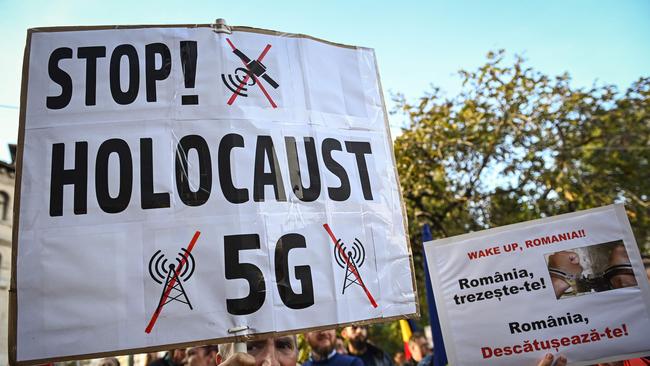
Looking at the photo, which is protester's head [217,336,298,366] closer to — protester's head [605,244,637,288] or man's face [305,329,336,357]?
man's face [305,329,336,357]

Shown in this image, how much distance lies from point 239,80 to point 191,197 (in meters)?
0.64

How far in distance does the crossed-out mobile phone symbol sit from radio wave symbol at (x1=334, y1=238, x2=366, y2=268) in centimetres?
76

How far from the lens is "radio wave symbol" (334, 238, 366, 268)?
7.23 feet

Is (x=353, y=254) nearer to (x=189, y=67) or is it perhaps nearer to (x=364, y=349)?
(x=189, y=67)

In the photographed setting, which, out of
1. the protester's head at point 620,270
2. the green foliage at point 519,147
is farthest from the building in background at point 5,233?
the protester's head at point 620,270

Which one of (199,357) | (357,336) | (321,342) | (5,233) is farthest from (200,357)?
(5,233)

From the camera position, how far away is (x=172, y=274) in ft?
6.50

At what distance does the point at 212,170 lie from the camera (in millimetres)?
2141

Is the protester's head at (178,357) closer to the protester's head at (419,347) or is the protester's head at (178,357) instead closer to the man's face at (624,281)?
the protester's head at (419,347)

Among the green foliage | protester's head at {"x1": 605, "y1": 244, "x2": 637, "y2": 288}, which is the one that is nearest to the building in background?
the green foliage

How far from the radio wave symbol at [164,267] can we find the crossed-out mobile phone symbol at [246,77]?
0.76 meters

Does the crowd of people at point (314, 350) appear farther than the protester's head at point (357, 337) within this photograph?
No

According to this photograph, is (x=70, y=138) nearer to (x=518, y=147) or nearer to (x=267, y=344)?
(x=267, y=344)

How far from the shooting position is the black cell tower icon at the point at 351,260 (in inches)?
86.5
